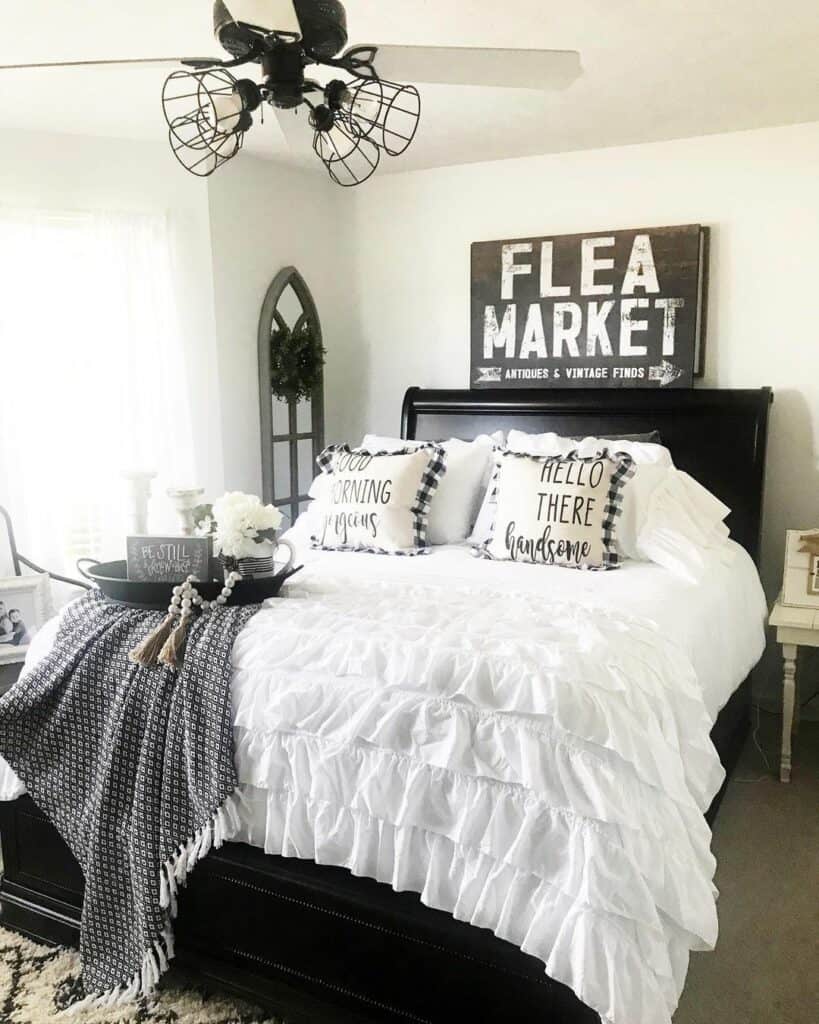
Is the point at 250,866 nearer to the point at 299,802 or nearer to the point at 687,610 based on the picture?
the point at 299,802

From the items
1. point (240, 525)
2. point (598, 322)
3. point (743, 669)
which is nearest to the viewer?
point (240, 525)

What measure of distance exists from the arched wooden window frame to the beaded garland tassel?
1873 mm

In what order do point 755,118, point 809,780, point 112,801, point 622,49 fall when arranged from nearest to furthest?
point 112,801 → point 622,49 → point 809,780 → point 755,118

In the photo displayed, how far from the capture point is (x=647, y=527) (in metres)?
3.00

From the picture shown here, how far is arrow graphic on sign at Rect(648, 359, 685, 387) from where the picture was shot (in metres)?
3.71

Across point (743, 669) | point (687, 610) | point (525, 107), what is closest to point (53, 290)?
point (525, 107)

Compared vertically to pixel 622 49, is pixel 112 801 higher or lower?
lower

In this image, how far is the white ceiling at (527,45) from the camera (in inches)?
92.8

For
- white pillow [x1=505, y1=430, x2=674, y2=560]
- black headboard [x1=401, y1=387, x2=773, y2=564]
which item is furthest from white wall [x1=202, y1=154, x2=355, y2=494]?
white pillow [x1=505, y1=430, x2=674, y2=560]

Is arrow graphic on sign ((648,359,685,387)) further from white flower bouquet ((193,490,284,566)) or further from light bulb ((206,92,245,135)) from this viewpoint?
light bulb ((206,92,245,135))

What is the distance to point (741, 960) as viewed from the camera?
2.19 metres

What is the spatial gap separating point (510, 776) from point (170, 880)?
2.85 feet

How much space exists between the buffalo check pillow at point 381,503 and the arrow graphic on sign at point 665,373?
1083mm

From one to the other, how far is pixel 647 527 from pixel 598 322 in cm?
123
